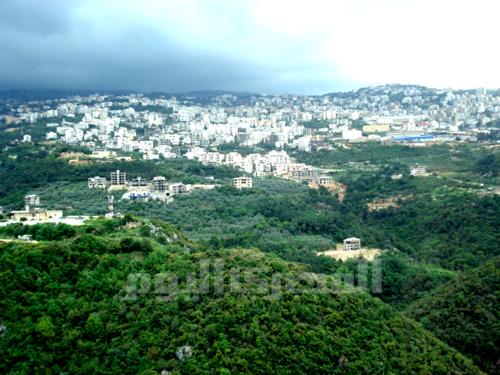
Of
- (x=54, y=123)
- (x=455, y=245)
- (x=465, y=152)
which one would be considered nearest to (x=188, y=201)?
(x=455, y=245)

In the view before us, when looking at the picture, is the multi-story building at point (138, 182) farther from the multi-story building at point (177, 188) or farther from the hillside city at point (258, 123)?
the multi-story building at point (177, 188)

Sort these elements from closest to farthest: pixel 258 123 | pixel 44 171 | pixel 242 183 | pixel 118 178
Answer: pixel 44 171
pixel 118 178
pixel 242 183
pixel 258 123

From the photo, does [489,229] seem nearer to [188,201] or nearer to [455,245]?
[455,245]

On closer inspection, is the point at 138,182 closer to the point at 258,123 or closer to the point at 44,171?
the point at 44,171

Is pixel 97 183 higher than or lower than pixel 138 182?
higher

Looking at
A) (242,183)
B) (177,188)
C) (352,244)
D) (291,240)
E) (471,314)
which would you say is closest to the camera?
(471,314)

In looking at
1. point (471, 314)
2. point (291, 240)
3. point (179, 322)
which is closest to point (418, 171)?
point (291, 240)
